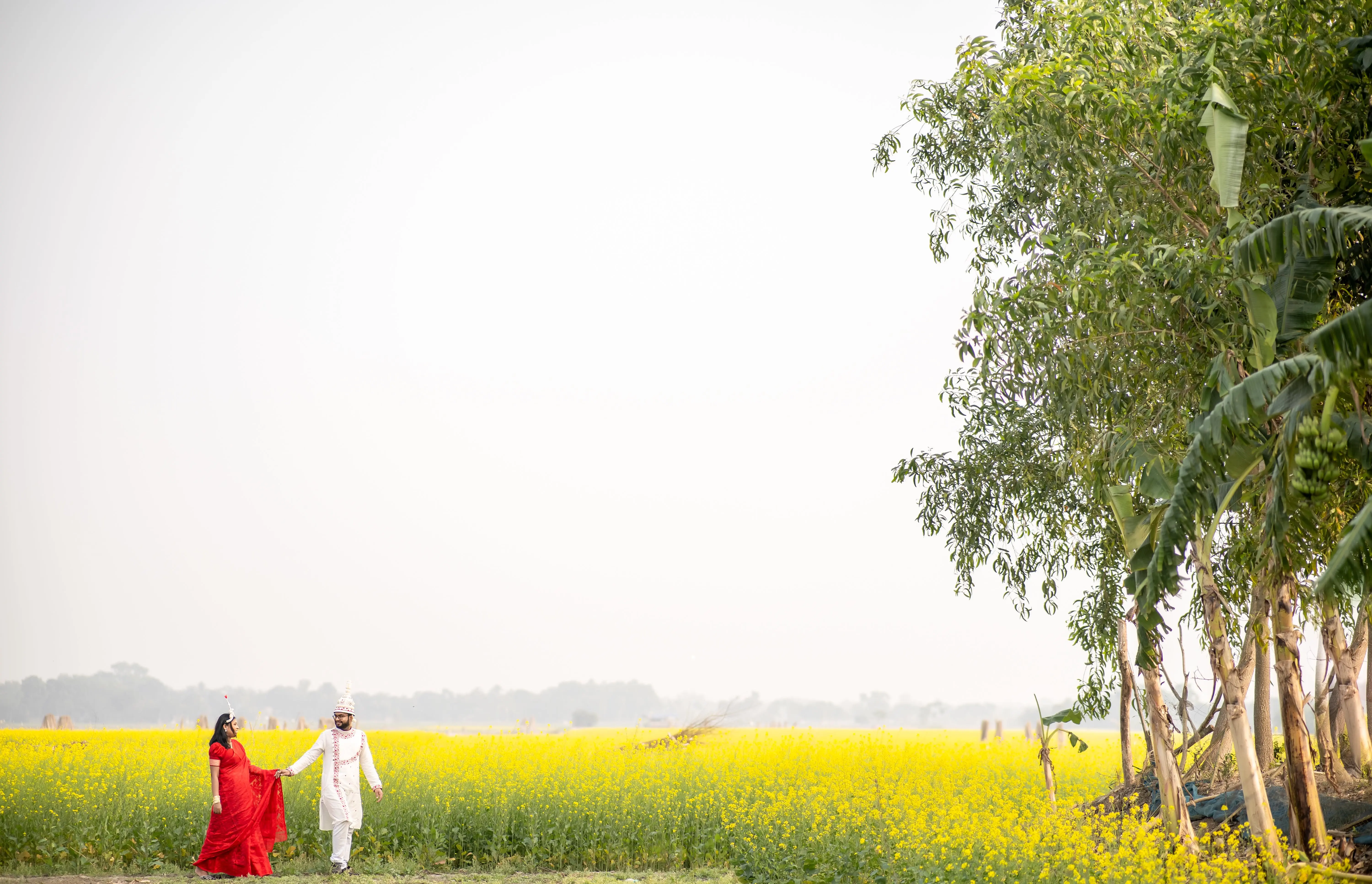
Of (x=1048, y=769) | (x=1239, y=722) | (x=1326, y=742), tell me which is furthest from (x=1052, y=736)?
(x=1239, y=722)

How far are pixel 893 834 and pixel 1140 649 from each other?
277 cm

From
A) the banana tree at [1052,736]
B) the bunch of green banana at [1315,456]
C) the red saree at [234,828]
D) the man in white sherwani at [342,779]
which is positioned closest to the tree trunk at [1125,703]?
the banana tree at [1052,736]

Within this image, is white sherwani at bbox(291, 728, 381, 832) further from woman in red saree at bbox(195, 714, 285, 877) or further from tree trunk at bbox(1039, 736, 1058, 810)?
tree trunk at bbox(1039, 736, 1058, 810)

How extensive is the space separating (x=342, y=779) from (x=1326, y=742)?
981 cm

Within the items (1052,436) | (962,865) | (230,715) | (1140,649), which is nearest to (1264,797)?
(1140,649)

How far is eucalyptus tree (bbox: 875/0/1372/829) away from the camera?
20.5 feet

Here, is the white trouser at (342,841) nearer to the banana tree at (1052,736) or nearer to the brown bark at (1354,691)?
the banana tree at (1052,736)

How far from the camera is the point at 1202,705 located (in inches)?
472

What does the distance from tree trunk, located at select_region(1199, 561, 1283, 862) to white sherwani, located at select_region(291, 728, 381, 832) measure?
7293 millimetres

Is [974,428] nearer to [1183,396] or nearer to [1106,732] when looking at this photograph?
[1183,396]

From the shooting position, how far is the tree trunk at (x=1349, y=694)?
9789 mm

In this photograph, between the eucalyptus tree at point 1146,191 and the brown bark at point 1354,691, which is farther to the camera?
the brown bark at point 1354,691

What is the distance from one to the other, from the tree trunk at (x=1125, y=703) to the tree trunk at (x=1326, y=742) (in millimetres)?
1728

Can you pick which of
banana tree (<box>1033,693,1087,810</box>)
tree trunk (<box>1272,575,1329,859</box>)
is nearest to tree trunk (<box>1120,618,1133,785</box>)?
banana tree (<box>1033,693,1087,810</box>)
